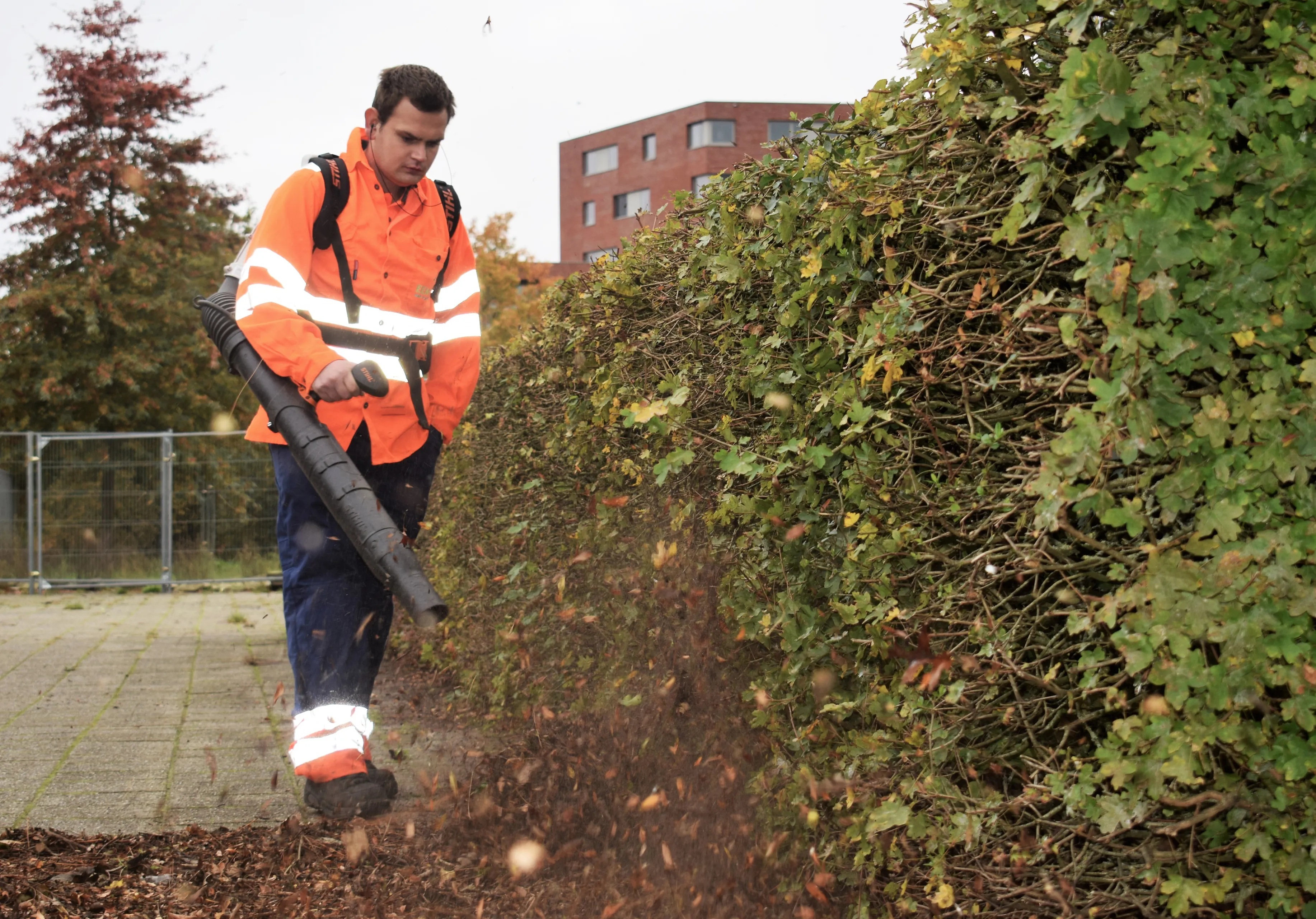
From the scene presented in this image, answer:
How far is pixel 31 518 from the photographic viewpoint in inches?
553

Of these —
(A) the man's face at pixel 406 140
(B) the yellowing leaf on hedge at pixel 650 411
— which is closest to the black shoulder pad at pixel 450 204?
(A) the man's face at pixel 406 140

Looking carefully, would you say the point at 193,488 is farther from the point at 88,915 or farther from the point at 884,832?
the point at 884,832

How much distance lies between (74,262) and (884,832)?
58.8 ft

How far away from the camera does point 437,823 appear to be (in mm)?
3533

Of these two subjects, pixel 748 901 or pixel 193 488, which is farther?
pixel 193 488

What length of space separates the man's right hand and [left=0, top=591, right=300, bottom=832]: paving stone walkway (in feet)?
4.51

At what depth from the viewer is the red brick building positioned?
163 ft

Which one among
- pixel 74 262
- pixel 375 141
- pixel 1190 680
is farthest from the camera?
pixel 74 262

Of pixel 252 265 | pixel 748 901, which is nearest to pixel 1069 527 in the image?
pixel 748 901

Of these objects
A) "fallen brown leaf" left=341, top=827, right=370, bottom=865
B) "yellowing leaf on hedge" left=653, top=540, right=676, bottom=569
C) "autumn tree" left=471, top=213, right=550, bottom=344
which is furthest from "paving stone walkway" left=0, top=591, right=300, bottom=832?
"autumn tree" left=471, top=213, right=550, bottom=344

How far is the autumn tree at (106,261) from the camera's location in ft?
52.8

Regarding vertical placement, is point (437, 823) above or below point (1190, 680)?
below

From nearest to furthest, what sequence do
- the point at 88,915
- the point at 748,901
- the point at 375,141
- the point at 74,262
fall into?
the point at 748,901
the point at 88,915
the point at 375,141
the point at 74,262

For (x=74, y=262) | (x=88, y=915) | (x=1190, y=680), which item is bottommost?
(x=88, y=915)
